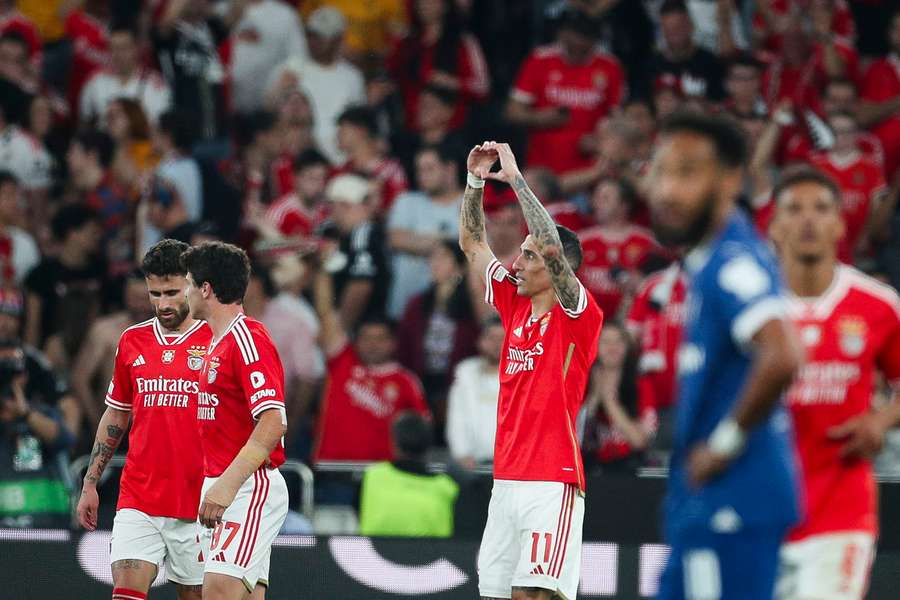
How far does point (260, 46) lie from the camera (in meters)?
14.4

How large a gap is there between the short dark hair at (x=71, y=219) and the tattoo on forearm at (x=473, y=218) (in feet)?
18.5

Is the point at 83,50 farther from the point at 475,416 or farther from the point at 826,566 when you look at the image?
the point at 826,566

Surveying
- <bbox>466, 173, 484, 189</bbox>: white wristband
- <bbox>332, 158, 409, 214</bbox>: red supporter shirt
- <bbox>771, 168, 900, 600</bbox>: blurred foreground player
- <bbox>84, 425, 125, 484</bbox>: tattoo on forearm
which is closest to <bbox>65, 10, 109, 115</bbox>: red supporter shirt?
<bbox>332, 158, 409, 214</bbox>: red supporter shirt

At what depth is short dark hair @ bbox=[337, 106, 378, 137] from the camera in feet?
43.0

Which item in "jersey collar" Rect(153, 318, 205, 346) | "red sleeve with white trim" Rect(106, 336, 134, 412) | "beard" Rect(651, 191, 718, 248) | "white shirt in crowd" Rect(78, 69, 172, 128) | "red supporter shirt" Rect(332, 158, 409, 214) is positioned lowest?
"red sleeve with white trim" Rect(106, 336, 134, 412)

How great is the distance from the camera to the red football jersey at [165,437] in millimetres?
7531

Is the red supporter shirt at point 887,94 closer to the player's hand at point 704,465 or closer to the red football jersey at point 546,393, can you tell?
the red football jersey at point 546,393

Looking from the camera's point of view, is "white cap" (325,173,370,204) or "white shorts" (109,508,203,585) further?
"white cap" (325,173,370,204)

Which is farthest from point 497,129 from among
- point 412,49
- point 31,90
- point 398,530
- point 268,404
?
point 268,404

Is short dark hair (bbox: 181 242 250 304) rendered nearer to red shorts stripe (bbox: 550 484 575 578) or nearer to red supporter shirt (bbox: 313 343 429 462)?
red shorts stripe (bbox: 550 484 575 578)

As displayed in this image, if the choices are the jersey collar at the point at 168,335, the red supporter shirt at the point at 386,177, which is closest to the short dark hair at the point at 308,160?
the red supporter shirt at the point at 386,177

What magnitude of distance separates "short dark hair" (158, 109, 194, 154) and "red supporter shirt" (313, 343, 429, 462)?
2.76 metres

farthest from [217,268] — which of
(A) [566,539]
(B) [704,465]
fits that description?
(B) [704,465]

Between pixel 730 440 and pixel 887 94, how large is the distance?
10.2 metres
